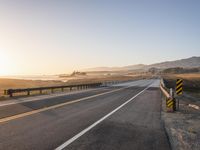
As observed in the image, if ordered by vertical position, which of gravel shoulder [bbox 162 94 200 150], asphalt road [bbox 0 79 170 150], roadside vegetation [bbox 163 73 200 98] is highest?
asphalt road [bbox 0 79 170 150]

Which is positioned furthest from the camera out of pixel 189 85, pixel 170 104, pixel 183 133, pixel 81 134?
pixel 189 85

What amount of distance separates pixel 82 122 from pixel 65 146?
12.0 ft

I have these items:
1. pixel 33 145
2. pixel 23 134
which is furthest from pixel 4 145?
pixel 23 134

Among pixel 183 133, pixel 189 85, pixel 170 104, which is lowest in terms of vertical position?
pixel 189 85

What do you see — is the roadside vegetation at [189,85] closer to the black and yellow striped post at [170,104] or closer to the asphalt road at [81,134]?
the black and yellow striped post at [170,104]

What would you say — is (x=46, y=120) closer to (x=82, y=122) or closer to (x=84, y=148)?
(x=82, y=122)

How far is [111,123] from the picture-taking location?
34.4 ft

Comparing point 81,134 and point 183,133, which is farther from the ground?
point 81,134

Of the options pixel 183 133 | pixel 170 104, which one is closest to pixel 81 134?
pixel 183 133

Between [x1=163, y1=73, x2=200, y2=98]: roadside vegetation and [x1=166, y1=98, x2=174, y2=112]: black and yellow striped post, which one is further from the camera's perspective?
[x1=163, y1=73, x2=200, y2=98]: roadside vegetation

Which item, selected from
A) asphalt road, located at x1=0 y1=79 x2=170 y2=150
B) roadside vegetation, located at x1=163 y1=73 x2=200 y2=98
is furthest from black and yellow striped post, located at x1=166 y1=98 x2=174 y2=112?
roadside vegetation, located at x1=163 y1=73 x2=200 y2=98

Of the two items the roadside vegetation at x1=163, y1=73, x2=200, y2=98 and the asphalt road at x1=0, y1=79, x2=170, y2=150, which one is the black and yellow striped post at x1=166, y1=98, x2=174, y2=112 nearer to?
the asphalt road at x1=0, y1=79, x2=170, y2=150

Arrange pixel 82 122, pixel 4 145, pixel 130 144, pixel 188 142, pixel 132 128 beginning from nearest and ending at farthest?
pixel 4 145
pixel 130 144
pixel 188 142
pixel 132 128
pixel 82 122

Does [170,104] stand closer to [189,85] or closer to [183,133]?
[183,133]
